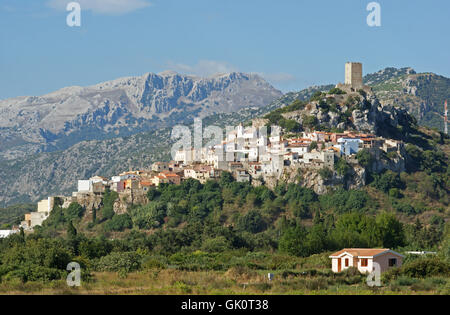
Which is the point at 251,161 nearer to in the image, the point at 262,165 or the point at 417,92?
the point at 262,165

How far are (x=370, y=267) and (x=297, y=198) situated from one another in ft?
134

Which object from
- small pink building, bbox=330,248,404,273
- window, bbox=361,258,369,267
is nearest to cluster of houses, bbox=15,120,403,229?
small pink building, bbox=330,248,404,273

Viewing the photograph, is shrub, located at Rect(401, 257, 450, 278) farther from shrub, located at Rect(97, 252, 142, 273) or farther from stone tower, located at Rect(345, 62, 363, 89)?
stone tower, located at Rect(345, 62, 363, 89)

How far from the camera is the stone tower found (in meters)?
108

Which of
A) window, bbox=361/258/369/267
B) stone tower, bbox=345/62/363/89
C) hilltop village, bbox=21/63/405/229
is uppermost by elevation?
stone tower, bbox=345/62/363/89

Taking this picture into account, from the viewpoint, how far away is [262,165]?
295 ft

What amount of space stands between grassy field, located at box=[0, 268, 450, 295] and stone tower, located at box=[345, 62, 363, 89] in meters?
70.0

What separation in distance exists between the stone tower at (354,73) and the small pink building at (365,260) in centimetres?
6548

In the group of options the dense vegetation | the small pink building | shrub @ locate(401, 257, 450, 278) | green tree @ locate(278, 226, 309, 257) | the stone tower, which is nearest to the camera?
shrub @ locate(401, 257, 450, 278)

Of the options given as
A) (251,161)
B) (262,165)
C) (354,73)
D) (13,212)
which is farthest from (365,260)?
(13,212)

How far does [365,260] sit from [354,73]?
6791 centimetres

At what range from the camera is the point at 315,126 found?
99.8m
